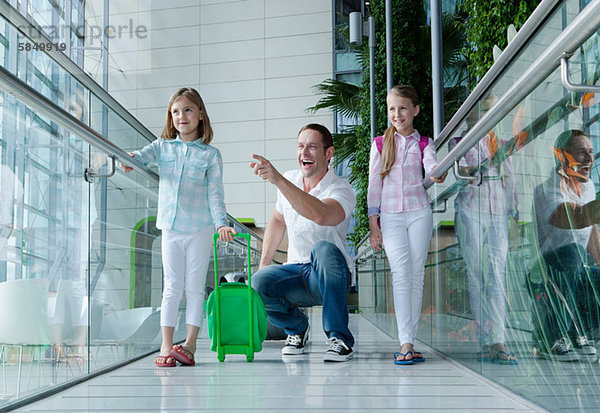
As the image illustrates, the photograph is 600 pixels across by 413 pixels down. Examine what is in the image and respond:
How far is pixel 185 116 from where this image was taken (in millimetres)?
2893

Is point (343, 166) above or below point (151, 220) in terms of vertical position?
above

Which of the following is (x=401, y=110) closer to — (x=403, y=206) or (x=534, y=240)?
(x=403, y=206)

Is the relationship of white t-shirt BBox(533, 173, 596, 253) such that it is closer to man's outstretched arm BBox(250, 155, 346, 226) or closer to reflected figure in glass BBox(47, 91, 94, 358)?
man's outstretched arm BBox(250, 155, 346, 226)

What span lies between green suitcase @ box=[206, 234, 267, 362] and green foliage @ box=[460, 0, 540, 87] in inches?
117

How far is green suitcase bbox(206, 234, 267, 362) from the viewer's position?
274 cm

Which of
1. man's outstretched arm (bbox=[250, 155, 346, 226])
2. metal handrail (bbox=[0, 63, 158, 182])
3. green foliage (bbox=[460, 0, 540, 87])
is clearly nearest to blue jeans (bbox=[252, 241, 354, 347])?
man's outstretched arm (bbox=[250, 155, 346, 226])

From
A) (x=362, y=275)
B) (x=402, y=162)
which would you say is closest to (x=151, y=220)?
(x=402, y=162)

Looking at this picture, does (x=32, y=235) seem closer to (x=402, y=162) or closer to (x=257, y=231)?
(x=402, y=162)

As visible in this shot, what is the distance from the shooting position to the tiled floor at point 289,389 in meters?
1.77

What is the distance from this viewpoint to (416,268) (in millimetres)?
2869

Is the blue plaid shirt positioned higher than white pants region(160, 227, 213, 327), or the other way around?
the blue plaid shirt

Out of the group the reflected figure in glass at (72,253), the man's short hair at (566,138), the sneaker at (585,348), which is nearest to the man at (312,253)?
the reflected figure in glass at (72,253)

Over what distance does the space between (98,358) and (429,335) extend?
1.66m

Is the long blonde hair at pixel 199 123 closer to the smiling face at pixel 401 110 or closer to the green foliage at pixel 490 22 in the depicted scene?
the smiling face at pixel 401 110
